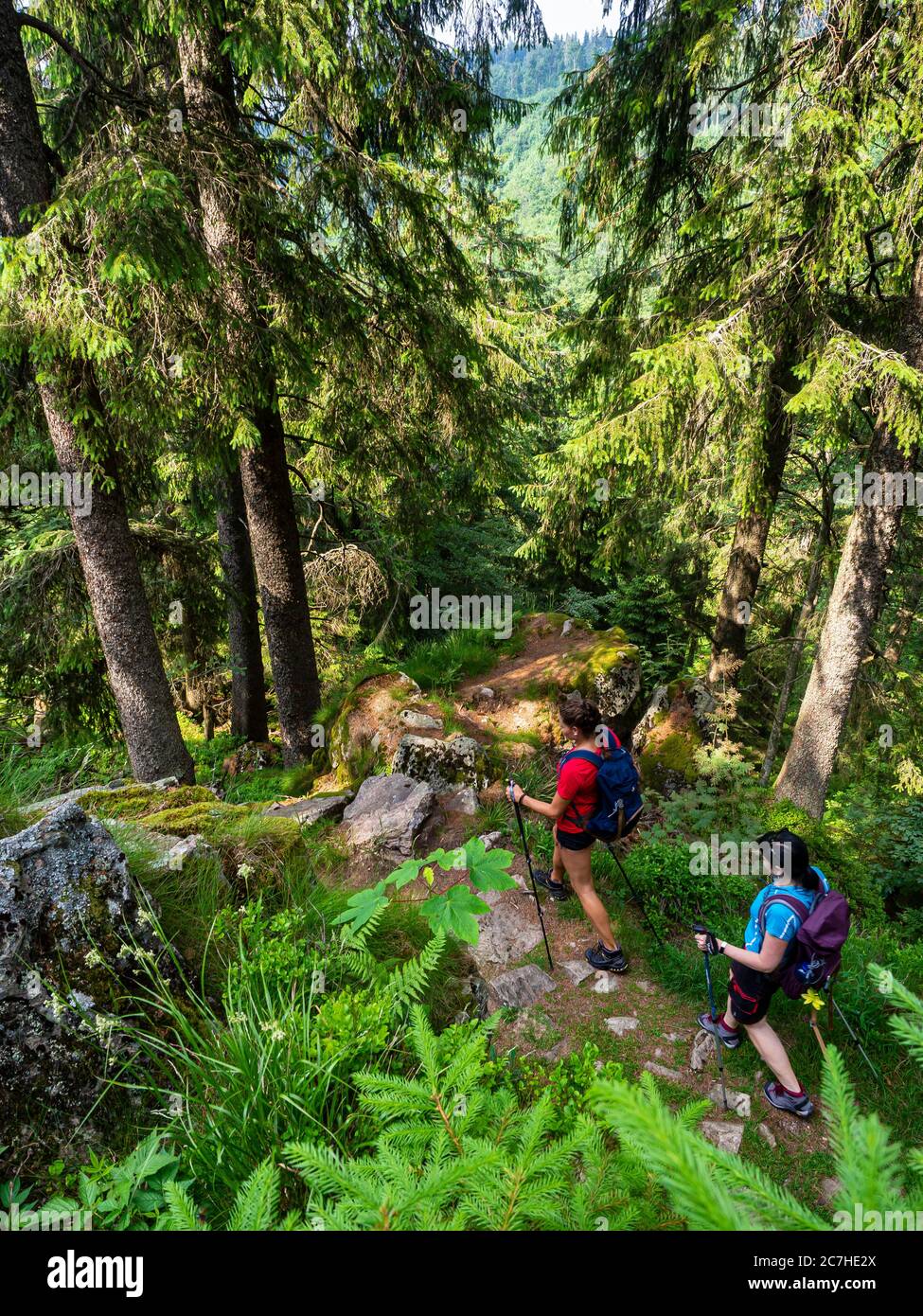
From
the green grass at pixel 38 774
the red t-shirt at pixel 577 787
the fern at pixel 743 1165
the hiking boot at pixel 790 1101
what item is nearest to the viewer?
the fern at pixel 743 1165

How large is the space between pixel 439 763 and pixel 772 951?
4.30 metres

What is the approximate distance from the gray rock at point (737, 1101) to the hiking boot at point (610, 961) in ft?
3.33

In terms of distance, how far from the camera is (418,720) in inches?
327

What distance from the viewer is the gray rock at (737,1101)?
11.9 feet

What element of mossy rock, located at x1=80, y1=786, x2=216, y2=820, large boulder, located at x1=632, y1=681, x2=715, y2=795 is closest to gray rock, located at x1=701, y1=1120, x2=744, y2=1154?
mossy rock, located at x1=80, y1=786, x2=216, y2=820

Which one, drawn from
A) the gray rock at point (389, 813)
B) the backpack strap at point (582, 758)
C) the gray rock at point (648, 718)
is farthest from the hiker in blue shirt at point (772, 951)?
the gray rock at point (648, 718)

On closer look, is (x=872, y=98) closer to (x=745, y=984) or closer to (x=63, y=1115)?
(x=745, y=984)

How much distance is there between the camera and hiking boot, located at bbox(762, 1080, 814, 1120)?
3.57m

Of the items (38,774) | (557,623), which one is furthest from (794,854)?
(557,623)

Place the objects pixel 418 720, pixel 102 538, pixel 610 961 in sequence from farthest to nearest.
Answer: pixel 418 720 → pixel 102 538 → pixel 610 961

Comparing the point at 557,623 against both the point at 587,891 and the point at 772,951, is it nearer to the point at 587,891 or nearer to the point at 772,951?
the point at 587,891

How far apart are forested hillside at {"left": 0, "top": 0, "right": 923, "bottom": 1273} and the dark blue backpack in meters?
0.04

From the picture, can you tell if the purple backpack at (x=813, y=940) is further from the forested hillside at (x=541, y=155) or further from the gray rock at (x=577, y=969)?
the forested hillside at (x=541, y=155)

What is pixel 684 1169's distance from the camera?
35.1 inches
